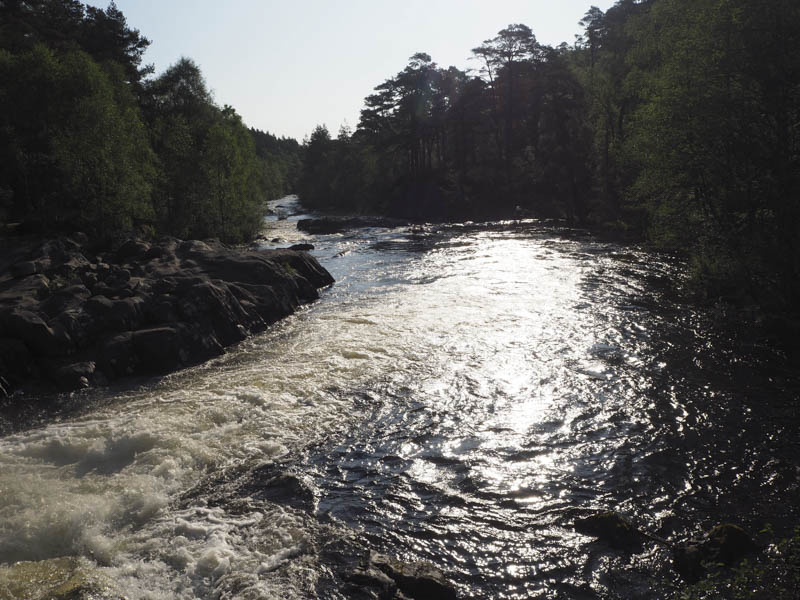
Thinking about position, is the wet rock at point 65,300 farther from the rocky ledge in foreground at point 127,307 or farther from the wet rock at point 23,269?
the wet rock at point 23,269

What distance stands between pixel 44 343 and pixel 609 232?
47.3 metres

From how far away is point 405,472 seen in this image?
12258 mm

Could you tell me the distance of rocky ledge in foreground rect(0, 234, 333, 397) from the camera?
17938 millimetres

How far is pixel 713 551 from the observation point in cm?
844

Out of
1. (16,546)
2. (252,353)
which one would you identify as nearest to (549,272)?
(252,353)

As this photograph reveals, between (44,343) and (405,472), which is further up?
(44,343)

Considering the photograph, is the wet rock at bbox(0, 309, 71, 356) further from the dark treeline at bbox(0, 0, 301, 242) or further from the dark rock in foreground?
the dark rock in foreground

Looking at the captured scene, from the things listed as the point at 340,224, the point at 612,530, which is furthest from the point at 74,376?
the point at 340,224

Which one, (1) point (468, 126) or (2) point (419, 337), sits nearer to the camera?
(2) point (419, 337)

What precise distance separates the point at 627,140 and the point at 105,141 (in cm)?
3769

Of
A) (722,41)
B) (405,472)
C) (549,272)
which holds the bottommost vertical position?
(405,472)

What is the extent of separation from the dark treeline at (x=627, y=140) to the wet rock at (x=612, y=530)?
14.6m

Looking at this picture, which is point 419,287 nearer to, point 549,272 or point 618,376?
point 549,272

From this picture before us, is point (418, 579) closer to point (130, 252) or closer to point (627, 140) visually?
point (130, 252)
